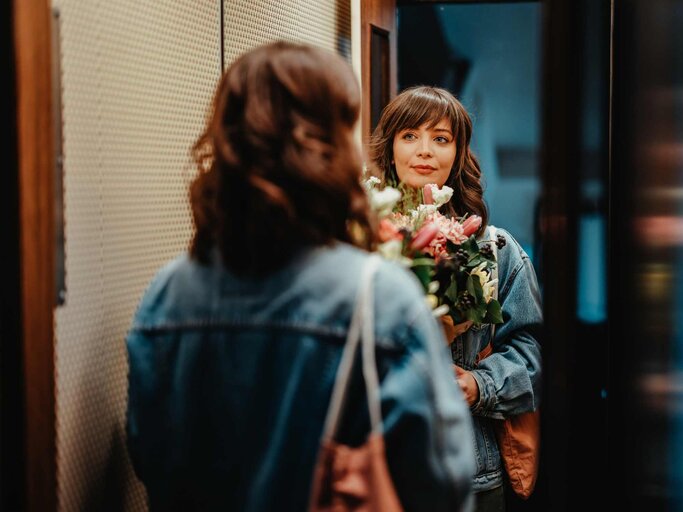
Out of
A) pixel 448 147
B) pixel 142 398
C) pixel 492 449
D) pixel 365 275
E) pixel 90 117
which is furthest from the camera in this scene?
pixel 448 147

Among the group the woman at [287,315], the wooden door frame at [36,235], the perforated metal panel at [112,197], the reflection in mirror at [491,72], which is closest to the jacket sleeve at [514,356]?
the perforated metal panel at [112,197]

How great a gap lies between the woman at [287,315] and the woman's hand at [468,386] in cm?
95

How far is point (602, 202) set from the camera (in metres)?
1.79

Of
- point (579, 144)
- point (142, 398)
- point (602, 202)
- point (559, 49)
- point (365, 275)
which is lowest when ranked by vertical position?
point (142, 398)

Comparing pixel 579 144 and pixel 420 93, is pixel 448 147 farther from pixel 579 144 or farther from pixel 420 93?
pixel 579 144

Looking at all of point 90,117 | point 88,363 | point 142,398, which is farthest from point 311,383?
point 90,117

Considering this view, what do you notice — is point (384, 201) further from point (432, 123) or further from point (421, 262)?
point (432, 123)

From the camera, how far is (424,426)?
4.11 ft

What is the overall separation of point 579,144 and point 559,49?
7.3 inches

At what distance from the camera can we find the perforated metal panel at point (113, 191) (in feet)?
5.11

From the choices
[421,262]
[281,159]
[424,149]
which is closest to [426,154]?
[424,149]

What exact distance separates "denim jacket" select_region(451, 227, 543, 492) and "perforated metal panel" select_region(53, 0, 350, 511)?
840mm

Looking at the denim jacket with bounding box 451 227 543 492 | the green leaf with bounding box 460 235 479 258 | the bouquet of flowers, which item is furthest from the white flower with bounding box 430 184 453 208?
the denim jacket with bounding box 451 227 543 492

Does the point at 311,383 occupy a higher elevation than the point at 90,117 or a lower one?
lower
